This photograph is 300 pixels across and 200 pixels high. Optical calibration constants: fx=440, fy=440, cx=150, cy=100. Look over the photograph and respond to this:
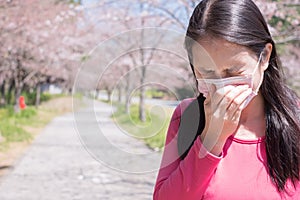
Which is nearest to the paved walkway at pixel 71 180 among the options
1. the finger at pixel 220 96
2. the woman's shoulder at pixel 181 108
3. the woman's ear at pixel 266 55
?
the woman's shoulder at pixel 181 108

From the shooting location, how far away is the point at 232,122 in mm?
1026

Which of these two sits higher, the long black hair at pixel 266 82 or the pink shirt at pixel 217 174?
the long black hair at pixel 266 82

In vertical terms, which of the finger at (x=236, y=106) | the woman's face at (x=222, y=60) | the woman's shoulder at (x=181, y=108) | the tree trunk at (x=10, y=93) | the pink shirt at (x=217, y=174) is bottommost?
the tree trunk at (x=10, y=93)

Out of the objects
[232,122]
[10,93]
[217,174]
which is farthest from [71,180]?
[10,93]

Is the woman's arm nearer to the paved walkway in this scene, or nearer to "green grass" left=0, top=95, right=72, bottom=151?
A: the paved walkway

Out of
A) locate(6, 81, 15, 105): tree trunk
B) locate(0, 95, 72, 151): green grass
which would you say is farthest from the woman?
locate(6, 81, 15, 105): tree trunk

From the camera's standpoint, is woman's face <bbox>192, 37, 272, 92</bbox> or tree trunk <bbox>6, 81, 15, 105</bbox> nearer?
woman's face <bbox>192, 37, 272, 92</bbox>

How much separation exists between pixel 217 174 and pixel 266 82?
310 millimetres

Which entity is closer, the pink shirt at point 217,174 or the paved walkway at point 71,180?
the pink shirt at point 217,174

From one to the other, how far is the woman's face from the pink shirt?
0.17 m

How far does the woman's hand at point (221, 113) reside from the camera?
101 centimetres

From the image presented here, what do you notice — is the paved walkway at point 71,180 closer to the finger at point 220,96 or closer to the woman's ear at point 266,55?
the woman's ear at point 266,55

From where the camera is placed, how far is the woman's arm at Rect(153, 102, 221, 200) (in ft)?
3.41

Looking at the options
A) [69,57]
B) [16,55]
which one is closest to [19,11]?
[16,55]
